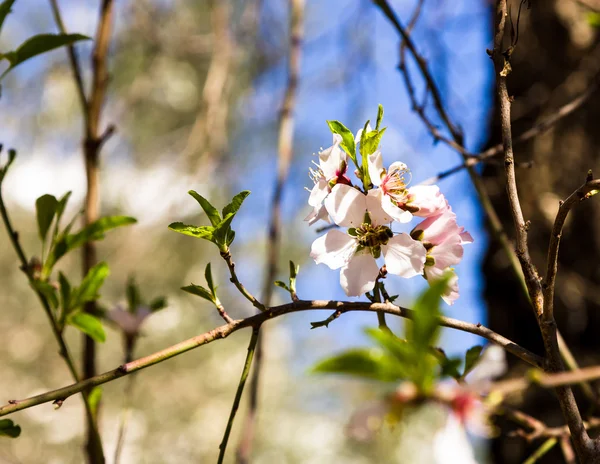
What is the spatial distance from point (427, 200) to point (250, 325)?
→ 0.56 feet

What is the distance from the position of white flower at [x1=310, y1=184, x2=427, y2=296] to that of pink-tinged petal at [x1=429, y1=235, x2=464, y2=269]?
0.04 m

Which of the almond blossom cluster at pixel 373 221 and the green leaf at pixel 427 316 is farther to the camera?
the almond blossom cluster at pixel 373 221

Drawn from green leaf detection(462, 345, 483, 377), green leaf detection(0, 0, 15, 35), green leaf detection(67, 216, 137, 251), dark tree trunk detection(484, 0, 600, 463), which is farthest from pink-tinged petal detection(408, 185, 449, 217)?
dark tree trunk detection(484, 0, 600, 463)

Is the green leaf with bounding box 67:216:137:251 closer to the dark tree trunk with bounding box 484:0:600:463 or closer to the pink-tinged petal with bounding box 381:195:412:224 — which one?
the pink-tinged petal with bounding box 381:195:412:224

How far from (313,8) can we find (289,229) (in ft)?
6.49

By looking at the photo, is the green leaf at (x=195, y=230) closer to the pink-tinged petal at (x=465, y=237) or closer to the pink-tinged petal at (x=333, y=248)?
the pink-tinged petal at (x=333, y=248)

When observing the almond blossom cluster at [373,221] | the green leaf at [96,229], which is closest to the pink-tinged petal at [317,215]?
the almond blossom cluster at [373,221]

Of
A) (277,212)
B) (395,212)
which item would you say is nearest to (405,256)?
(395,212)

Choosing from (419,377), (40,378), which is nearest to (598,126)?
(419,377)

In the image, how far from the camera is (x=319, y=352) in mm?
5230

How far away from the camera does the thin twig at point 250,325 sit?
34cm

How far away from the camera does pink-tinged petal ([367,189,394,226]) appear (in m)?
0.42

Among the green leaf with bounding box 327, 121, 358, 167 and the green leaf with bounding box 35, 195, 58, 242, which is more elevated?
the green leaf with bounding box 35, 195, 58, 242

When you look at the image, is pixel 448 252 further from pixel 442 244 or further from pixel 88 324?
pixel 88 324
